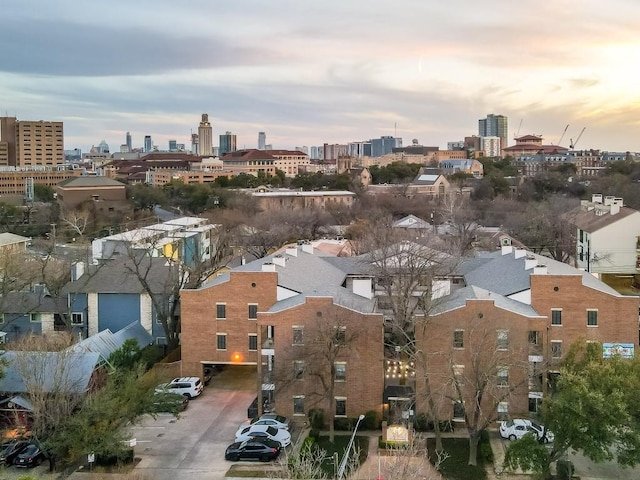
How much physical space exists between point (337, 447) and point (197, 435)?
5229 mm

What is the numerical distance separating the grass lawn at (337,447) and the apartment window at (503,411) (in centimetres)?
505

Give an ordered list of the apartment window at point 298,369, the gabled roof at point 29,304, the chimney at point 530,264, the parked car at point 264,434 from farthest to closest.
A: the gabled roof at point 29,304
the chimney at point 530,264
the apartment window at point 298,369
the parked car at point 264,434

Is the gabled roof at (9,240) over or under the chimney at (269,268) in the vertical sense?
under

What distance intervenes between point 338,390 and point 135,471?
26.6 feet

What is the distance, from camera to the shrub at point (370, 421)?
25703mm

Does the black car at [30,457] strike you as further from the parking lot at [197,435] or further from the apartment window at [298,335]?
the apartment window at [298,335]

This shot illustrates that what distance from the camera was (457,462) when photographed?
74.1ft

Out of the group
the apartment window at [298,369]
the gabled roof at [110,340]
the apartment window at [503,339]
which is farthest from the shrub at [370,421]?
the gabled roof at [110,340]

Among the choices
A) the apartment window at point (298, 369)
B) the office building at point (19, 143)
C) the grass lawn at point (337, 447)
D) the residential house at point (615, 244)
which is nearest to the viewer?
the grass lawn at point (337, 447)

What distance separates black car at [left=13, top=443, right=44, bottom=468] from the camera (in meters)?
22.6

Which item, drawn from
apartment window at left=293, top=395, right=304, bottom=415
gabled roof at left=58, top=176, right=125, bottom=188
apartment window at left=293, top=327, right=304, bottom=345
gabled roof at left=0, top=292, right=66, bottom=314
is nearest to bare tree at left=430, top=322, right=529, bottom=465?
apartment window at left=293, top=327, right=304, bottom=345

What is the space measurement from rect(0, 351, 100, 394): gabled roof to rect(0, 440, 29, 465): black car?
1.86 m

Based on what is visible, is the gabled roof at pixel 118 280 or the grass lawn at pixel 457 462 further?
the gabled roof at pixel 118 280

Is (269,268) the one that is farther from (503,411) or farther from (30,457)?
(30,457)
